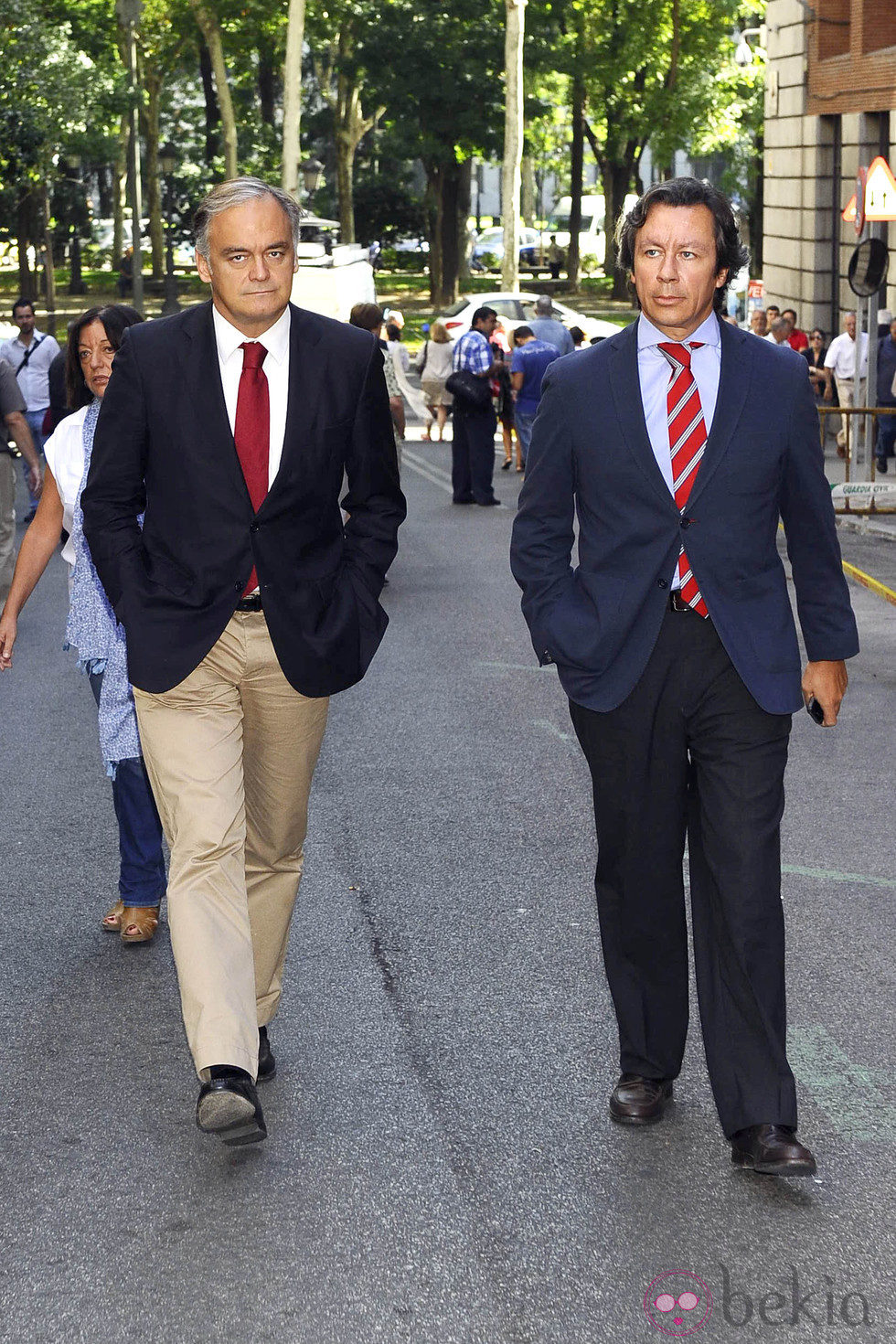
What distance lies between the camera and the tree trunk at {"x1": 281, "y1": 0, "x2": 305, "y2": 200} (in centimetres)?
3991

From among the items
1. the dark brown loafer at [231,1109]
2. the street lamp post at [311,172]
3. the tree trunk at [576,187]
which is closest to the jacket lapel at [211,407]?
the dark brown loafer at [231,1109]

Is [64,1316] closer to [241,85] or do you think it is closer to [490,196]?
[241,85]

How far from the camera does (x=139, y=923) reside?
237 inches

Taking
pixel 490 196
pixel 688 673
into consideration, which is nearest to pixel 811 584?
pixel 688 673

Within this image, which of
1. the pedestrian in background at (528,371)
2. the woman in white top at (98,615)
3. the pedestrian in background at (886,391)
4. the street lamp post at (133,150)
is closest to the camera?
the woman in white top at (98,615)

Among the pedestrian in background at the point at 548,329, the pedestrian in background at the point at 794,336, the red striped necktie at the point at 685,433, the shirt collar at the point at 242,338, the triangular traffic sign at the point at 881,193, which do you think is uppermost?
the triangular traffic sign at the point at 881,193

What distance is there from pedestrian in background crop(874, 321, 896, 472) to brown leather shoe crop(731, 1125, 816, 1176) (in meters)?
16.5

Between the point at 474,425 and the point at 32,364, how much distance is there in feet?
13.7

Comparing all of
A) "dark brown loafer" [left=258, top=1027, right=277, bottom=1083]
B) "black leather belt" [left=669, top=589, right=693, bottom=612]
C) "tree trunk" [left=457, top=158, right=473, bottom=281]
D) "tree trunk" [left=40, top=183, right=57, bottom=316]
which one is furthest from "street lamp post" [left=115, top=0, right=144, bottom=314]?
"black leather belt" [left=669, top=589, right=693, bottom=612]

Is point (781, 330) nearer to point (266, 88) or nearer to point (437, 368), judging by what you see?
point (437, 368)

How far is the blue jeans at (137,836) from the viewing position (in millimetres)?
5988

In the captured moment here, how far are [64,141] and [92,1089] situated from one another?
3932cm

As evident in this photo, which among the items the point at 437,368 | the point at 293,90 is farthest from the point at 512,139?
the point at 437,368

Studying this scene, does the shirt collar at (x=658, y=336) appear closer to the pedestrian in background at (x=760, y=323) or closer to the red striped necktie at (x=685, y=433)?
the red striped necktie at (x=685, y=433)
